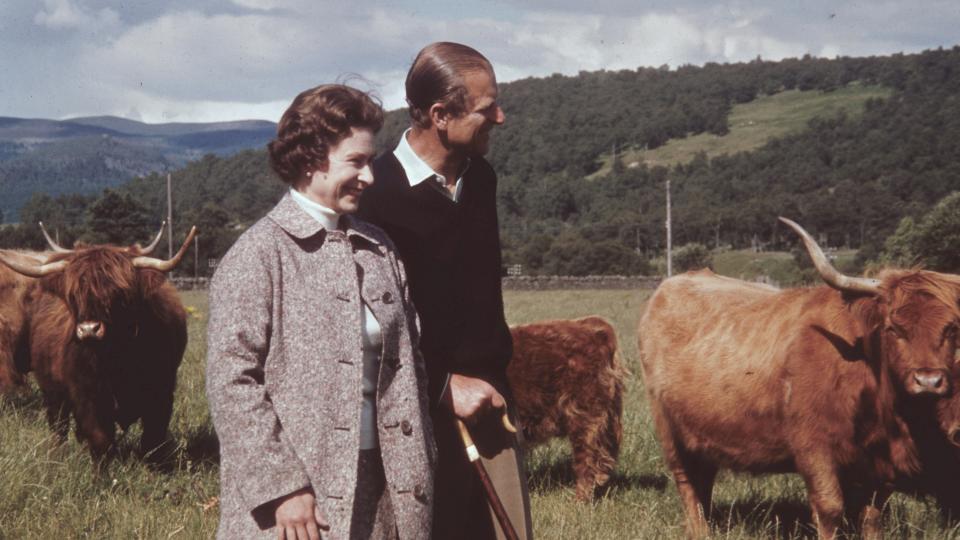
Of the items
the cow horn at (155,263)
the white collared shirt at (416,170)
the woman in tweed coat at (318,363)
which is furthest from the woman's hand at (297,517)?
the cow horn at (155,263)

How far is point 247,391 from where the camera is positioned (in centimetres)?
234

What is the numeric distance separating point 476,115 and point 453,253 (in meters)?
0.44

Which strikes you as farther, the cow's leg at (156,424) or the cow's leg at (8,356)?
the cow's leg at (8,356)

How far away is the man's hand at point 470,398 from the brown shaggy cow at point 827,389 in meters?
2.69

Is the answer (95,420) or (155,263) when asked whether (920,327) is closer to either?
(155,263)

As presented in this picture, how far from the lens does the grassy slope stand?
125812 millimetres

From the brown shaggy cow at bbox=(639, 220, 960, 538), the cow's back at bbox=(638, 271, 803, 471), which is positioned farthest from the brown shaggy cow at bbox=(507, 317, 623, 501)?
the brown shaggy cow at bbox=(639, 220, 960, 538)

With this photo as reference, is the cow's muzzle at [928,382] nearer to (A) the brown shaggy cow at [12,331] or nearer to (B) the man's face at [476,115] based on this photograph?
(B) the man's face at [476,115]

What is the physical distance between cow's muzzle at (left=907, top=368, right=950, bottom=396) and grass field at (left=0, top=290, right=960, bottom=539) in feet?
3.04

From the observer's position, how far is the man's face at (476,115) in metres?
2.90

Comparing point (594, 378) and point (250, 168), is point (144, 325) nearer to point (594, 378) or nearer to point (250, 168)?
point (594, 378)

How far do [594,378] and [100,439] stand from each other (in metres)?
3.63

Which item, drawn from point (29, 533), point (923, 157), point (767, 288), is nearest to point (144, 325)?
point (29, 533)

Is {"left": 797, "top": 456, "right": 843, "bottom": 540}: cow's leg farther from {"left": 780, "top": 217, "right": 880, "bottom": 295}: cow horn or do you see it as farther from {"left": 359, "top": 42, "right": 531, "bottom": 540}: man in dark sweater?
{"left": 359, "top": 42, "right": 531, "bottom": 540}: man in dark sweater
